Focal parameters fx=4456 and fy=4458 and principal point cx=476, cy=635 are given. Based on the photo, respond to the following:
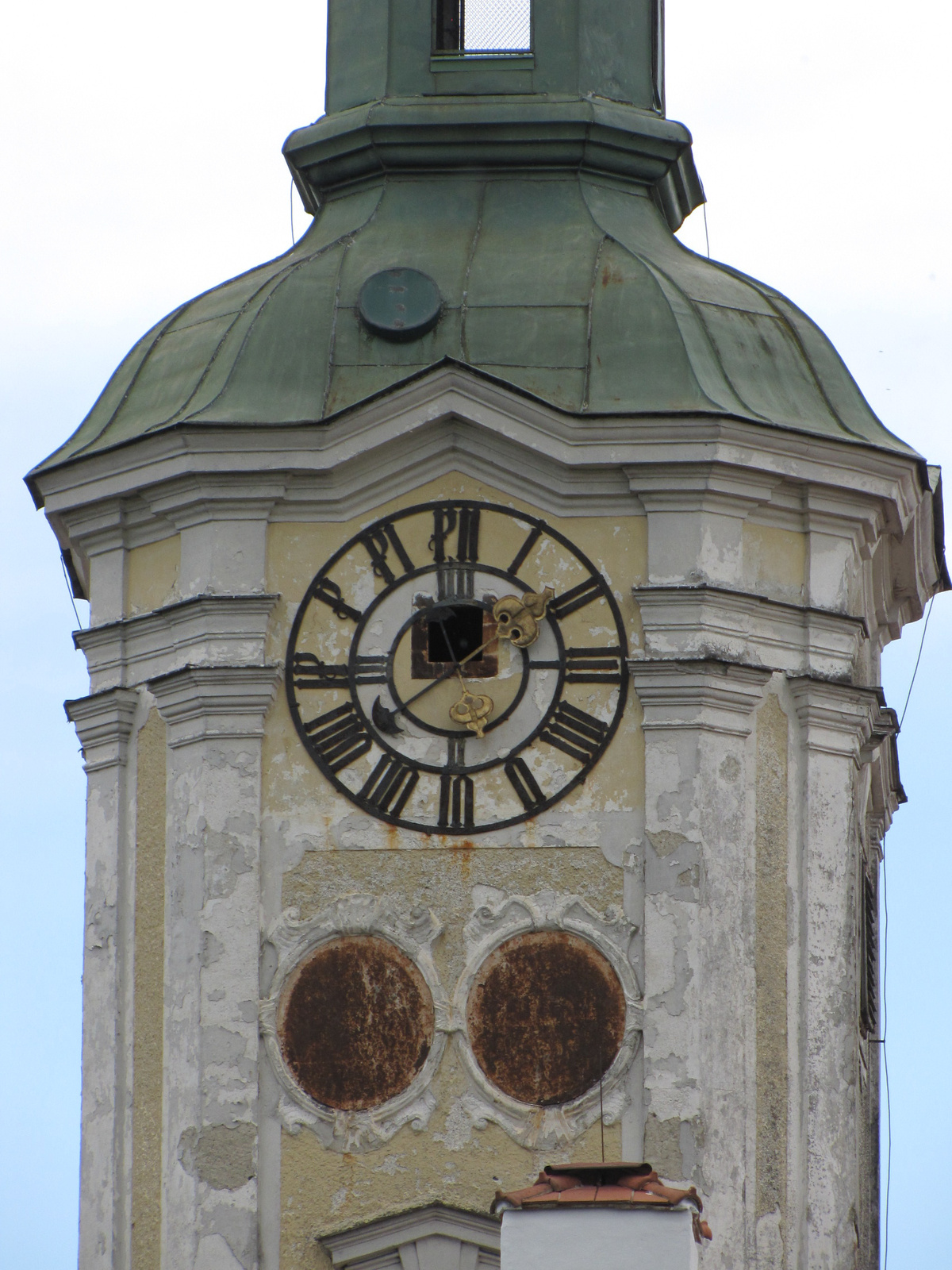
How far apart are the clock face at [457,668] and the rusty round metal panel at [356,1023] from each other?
32.7 inches

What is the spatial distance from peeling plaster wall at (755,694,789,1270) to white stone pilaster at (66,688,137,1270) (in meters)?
3.65

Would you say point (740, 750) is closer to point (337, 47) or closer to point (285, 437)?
point (285, 437)

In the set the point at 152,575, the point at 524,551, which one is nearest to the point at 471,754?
the point at 524,551

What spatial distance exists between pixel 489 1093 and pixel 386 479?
12.0ft

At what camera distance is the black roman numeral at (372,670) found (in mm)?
25547

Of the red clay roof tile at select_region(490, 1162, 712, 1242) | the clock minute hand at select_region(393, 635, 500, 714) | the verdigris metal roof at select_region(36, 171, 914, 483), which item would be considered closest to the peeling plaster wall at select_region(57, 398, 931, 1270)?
the verdigris metal roof at select_region(36, 171, 914, 483)

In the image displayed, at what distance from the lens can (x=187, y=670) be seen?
25734 mm

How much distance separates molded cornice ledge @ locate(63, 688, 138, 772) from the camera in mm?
26188

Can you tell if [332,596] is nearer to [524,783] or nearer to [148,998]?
[524,783]

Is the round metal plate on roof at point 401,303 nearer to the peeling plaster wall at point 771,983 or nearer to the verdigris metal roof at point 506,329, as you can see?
the verdigris metal roof at point 506,329

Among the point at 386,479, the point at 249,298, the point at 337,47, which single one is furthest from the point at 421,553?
the point at 337,47

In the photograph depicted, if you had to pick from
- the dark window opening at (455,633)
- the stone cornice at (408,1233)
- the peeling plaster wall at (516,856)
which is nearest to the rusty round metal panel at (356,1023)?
the peeling plaster wall at (516,856)

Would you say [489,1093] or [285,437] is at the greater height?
[285,437]

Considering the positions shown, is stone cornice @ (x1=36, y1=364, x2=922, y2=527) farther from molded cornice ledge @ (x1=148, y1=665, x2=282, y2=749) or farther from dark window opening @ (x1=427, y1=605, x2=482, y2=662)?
molded cornice ledge @ (x1=148, y1=665, x2=282, y2=749)
